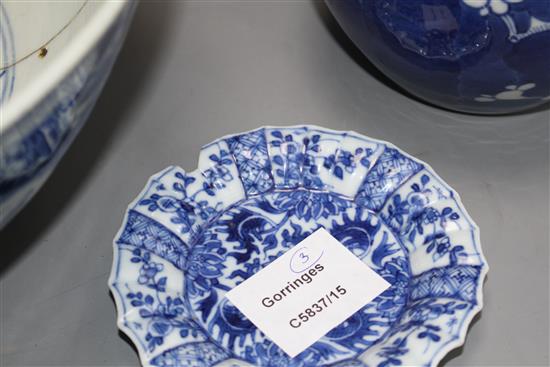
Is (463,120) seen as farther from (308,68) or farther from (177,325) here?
(177,325)

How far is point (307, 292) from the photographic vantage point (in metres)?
0.73

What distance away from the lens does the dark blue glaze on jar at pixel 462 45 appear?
0.69m

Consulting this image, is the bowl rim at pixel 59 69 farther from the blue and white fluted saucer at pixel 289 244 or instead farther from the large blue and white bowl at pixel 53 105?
the blue and white fluted saucer at pixel 289 244

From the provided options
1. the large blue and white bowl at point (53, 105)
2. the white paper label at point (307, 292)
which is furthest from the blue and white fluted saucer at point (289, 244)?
the large blue and white bowl at point (53, 105)

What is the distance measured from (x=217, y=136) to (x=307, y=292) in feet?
0.75

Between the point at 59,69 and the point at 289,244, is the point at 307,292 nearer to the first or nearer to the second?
the point at 289,244

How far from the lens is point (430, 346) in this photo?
64 cm

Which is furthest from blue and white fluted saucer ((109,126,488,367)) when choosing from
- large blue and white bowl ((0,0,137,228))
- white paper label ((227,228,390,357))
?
large blue and white bowl ((0,0,137,228))

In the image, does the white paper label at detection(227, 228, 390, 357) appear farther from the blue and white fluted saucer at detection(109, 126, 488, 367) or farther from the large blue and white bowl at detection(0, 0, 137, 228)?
the large blue and white bowl at detection(0, 0, 137, 228)

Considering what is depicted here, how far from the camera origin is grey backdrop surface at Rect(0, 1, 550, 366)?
729mm

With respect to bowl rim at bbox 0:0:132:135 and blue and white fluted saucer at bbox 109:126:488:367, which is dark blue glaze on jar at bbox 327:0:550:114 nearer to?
blue and white fluted saucer at bbox 109:126:488:367

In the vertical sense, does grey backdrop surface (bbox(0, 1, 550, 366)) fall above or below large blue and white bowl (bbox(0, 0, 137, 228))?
below

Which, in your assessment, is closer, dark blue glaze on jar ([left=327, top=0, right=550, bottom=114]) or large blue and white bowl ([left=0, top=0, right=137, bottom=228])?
large blue and white bowl ([left=0, top=0, right=137, bottom=228])

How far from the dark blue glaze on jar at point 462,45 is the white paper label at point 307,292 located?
7.1 inches
